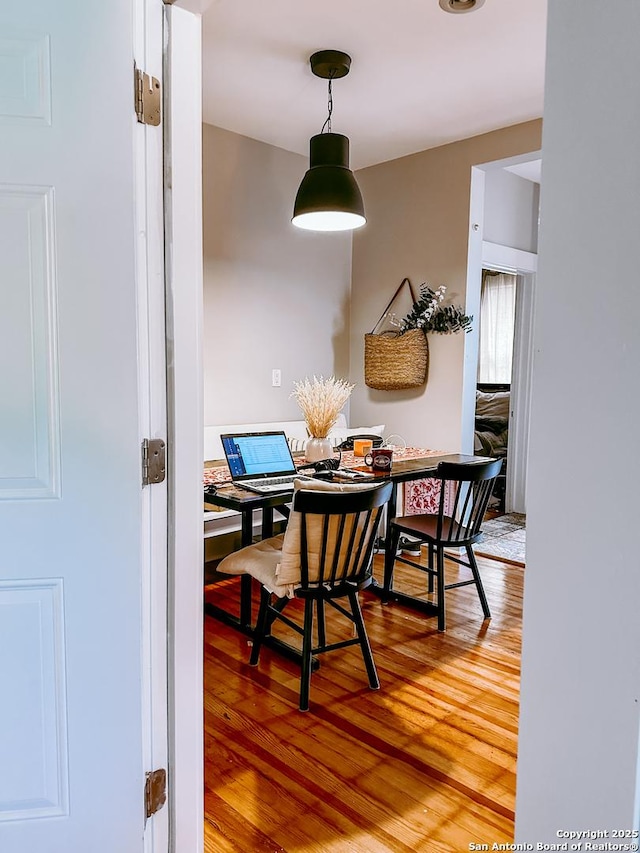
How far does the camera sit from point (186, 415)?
4.35 ft

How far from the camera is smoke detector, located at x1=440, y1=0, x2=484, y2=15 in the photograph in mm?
2416

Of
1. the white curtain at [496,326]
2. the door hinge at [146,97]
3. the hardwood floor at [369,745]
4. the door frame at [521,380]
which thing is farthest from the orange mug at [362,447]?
the white curtain at [496,326]

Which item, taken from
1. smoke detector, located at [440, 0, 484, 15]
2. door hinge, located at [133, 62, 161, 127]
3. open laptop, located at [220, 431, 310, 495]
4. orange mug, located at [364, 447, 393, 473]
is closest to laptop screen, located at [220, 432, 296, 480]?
open laptop, located at [220, 431, 310, 495]

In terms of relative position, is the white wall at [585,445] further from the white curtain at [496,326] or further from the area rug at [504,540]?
the white curtain at [496,326]

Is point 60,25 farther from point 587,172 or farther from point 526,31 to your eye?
point 526,31

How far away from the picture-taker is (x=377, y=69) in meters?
3.01

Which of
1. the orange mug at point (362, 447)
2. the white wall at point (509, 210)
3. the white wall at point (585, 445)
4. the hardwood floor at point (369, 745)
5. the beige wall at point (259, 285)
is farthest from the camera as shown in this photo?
the white wall at point (509, 210)

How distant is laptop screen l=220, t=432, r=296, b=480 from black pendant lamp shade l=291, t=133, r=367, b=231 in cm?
114

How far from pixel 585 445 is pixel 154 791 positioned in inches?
47.4

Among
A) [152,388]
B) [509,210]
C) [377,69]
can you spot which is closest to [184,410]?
[152,388]

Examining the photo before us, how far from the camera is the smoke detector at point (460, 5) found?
2.42 m

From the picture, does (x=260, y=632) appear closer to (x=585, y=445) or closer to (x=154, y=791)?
(x=154, y=791)

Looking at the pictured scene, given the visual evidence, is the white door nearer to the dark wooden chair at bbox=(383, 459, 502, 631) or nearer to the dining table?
the dining table

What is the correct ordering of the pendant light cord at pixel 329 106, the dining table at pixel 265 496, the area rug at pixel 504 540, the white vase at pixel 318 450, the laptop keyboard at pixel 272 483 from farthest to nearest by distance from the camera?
the area rug at pixel 504 540
the pendant light cord at pixel 329 106
the white vase at pixel 318 450
the laptop keyboard at pixel 272 483
the dining table at pixel 265 496
